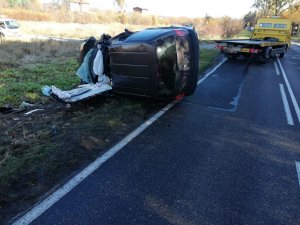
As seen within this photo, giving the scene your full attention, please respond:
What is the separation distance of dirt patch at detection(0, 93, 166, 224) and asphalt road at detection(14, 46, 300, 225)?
0.38 metres

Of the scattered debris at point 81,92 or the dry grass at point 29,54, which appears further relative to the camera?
the dry grass at point 29,54

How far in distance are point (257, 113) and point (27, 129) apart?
5107mm

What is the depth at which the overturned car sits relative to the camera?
625cm

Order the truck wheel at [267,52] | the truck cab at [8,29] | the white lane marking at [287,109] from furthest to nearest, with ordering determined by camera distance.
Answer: the truck cab at [8,29] < the truck wheel at [267,52] < the white lane marking at [287,109]

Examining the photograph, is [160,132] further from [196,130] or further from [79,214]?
[79,214]

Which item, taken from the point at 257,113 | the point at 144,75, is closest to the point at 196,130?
the point at 144,75

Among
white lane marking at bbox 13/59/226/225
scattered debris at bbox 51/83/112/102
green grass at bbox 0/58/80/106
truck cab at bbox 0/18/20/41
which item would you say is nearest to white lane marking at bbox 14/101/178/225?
white lane marking at bbox 13/59/226/225

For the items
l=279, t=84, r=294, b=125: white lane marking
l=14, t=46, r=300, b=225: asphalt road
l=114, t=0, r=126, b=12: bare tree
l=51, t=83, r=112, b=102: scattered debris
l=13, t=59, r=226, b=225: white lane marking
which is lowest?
l=279, t=84, r=294, b=125: white lane marking

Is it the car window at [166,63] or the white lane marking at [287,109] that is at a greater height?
the car window at [166,63]

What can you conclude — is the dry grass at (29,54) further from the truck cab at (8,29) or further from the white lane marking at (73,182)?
the white lane marking at (73,182)

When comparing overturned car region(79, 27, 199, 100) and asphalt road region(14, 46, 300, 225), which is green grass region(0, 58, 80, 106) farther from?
asphalt road region(14, 46, 300, 225)

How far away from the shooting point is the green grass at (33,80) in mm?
7855

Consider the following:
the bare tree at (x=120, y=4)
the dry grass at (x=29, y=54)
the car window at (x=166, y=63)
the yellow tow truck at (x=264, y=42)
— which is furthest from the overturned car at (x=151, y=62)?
the bare tree at (x=120, y=4)

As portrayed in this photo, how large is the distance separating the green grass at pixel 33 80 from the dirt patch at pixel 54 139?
2.92ft
